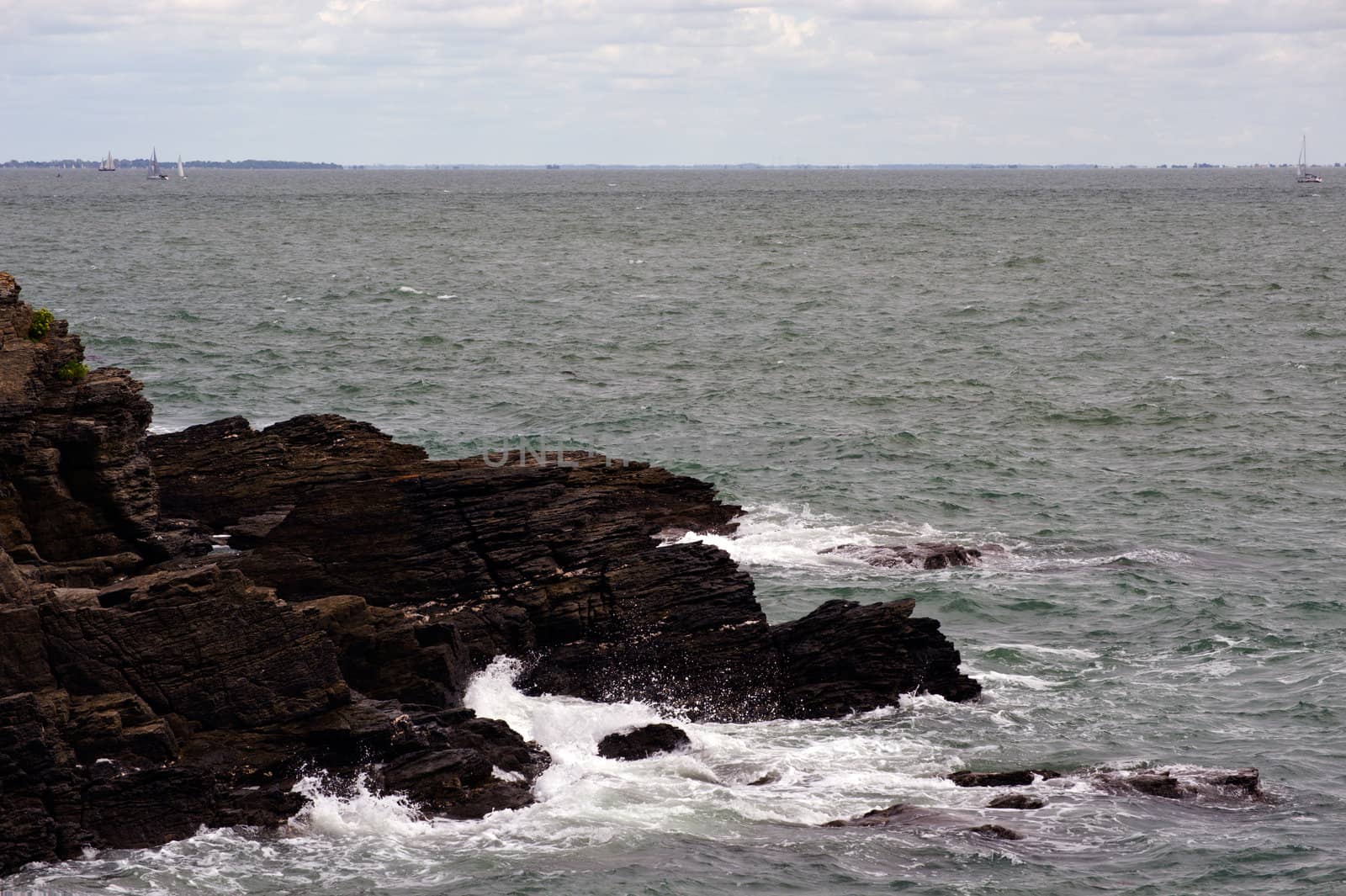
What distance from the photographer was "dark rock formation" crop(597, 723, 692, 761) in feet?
83.7

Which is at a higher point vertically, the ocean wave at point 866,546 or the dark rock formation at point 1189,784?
the ocean wave at point 866,546

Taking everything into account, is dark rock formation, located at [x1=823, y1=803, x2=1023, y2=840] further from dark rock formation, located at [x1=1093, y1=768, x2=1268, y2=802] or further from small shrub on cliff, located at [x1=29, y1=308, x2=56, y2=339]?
small shrub on cliff, located at [x1=29, y1=308, x2=56, y2=339]

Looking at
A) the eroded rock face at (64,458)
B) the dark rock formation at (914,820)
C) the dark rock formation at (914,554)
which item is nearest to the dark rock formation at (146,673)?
the eroded rock face at (64,458)

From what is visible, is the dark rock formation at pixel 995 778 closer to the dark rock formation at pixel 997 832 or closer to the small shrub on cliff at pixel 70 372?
the dark rock formation at pixel 997 832

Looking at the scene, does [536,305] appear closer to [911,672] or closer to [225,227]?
[911,672]

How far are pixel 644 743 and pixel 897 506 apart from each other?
1869cm

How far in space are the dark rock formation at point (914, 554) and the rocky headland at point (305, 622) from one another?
7.81 meters

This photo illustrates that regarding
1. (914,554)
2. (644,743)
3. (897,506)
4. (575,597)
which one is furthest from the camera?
(897,506)

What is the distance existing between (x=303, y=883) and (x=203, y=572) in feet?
17.4

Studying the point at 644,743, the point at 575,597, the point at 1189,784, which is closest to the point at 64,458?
the point at 575,597

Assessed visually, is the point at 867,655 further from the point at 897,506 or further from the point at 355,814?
the point at 897,506

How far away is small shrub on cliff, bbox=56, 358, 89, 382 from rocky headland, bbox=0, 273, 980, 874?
0.04m

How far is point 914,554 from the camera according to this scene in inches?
1467

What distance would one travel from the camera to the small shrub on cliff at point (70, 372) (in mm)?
25766
